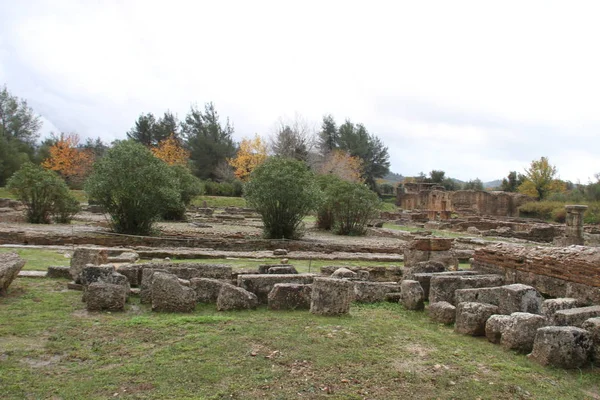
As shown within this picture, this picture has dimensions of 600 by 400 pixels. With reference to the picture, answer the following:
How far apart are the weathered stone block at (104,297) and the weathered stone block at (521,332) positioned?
16.0 ft

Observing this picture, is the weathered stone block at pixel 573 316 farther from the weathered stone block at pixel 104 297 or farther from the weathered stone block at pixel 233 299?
the weathered stone block at pixel 104 297

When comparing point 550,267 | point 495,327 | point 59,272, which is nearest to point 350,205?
point 550,267

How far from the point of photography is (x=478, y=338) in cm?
561

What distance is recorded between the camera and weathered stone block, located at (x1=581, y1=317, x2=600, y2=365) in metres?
4.82

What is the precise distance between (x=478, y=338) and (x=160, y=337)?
150 inches

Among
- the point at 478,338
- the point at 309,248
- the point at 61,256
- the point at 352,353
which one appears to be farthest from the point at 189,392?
the point at 309,248

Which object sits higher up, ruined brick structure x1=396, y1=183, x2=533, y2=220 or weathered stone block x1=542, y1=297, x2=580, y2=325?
ruined brick structure x1=396, y1=183, x2=533, y2=220

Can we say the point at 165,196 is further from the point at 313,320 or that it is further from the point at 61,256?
the point at 313,320

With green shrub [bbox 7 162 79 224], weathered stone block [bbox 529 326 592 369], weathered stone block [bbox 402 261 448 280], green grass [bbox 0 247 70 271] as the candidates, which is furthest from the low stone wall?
green shrub [bbox 7 162 79 224]

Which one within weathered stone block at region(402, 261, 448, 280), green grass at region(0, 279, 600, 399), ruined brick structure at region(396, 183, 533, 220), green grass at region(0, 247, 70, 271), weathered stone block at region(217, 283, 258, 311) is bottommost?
green grass at region(0, 279, 600, 399)

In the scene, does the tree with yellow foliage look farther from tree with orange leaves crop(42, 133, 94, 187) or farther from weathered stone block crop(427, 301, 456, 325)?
weathered stone block crop(427, 301, 456, 325)

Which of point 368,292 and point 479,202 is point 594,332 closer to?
point 368,292

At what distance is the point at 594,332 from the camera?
4914 millimetres

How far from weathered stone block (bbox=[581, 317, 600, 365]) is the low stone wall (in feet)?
5.27
